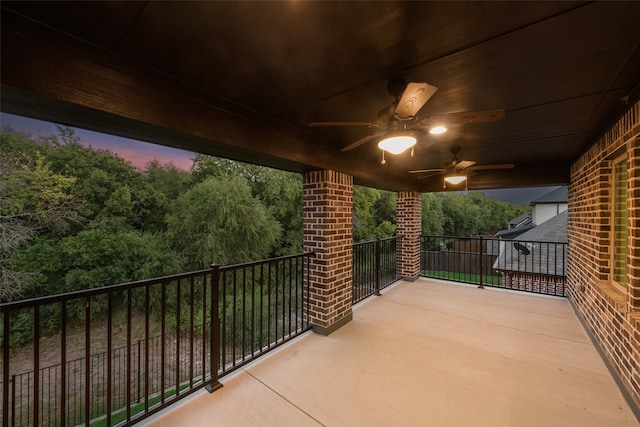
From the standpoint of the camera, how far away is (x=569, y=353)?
2.54m

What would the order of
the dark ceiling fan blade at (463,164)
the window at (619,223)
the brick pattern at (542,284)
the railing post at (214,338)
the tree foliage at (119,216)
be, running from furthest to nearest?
the tree foliage at (119,216) → the brick pattern at (542,284) → the dark ceiling fan blade at (463,164) → the window at (619,223) → the railing post at (214,338)

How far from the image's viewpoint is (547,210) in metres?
15.0

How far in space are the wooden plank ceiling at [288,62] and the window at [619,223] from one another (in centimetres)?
73

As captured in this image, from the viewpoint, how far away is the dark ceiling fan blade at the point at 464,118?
5.21 feet

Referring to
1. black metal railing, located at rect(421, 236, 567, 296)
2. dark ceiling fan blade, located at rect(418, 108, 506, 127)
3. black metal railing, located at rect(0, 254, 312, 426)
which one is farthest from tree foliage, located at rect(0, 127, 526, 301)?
dark ceiling fan blade, located at rect(418, 108, 506, 127)

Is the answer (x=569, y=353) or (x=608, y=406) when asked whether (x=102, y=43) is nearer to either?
(x=608, y=406)

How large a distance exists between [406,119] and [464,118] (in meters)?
0.38

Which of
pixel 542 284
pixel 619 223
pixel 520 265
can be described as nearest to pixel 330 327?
pixel 619 223

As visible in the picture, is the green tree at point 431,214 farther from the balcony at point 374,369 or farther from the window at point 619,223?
the window at point 619,223

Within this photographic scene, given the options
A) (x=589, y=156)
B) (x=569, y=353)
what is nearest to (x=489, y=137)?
(x=589, y=156)

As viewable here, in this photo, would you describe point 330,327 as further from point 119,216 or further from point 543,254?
point 119,216

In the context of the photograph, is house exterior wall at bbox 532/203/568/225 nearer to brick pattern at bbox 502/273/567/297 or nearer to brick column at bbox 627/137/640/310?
brick pattern at bbox 502/273/567/297

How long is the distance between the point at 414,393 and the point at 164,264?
30.3 ft

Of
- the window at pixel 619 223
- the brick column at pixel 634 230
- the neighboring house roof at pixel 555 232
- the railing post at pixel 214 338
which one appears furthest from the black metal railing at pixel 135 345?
the neighboring house roof at pixel 555 232
